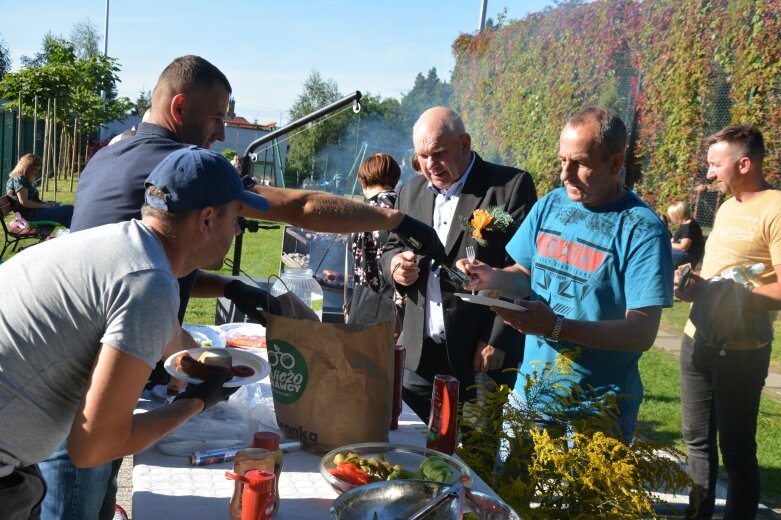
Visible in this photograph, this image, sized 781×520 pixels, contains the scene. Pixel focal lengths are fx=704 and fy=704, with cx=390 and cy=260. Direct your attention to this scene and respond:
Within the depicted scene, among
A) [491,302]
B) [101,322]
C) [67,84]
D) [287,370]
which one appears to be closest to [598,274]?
[491,302]

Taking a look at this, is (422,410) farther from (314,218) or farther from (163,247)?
(163,247)

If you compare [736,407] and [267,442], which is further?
[736,407]

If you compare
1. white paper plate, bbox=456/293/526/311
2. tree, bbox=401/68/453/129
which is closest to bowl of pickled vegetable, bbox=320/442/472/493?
white paper plate, bbox=456/293/526/311

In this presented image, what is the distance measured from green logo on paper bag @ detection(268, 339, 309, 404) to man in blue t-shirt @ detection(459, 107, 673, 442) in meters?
0.77

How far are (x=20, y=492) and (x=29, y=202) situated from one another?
35.0ft

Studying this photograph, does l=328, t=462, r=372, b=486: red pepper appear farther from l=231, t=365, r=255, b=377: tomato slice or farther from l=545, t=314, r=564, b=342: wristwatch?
l=545, t=314, r=564, b=342: wristwatch

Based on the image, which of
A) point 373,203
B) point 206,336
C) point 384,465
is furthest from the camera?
point 373,203

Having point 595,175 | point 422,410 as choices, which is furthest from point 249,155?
point 595,175

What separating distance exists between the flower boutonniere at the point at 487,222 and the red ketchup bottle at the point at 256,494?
2.04 m

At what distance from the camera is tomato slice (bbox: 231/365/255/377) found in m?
1.95

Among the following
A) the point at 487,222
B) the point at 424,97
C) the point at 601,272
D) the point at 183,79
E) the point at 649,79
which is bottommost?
the point at 601,272

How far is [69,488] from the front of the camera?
2033 mm

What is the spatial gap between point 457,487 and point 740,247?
8.81 ft

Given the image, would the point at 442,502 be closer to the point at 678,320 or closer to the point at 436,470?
the point at 436,470
